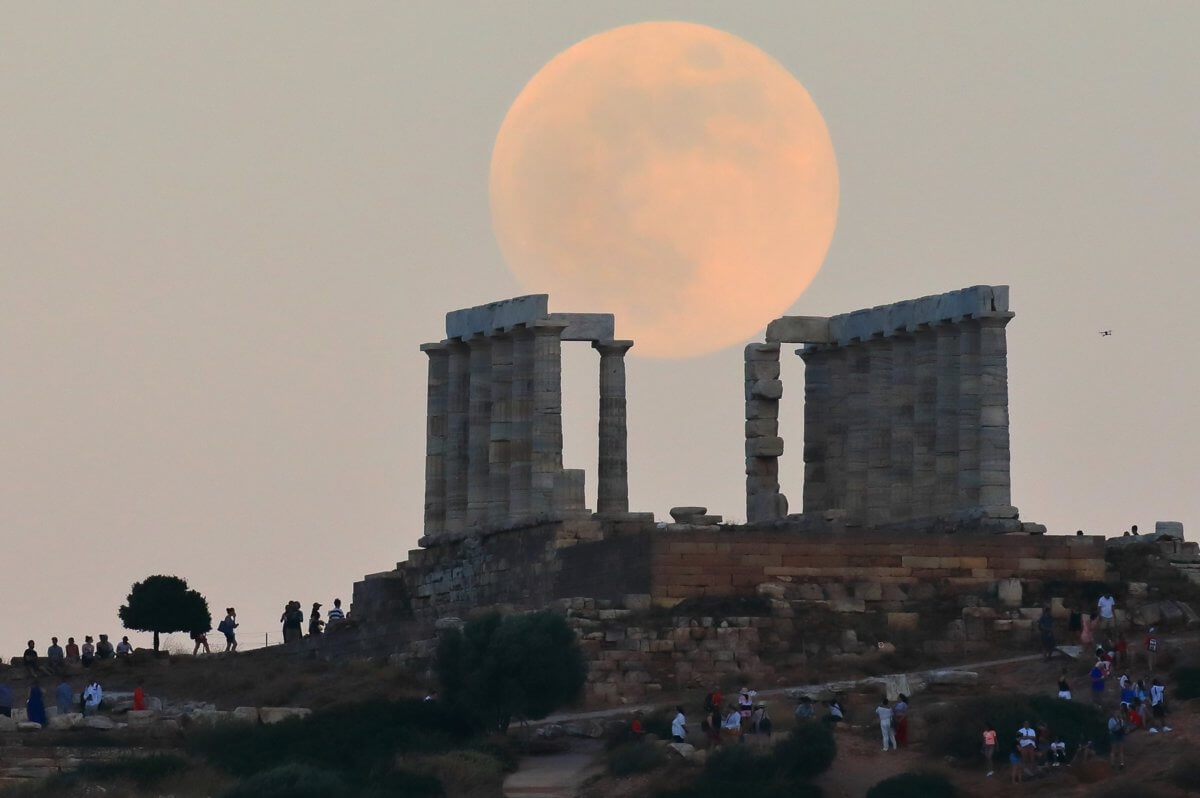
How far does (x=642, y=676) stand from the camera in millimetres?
87188

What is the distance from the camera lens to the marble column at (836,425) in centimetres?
10612

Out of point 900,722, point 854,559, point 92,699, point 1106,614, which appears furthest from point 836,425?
point 900,722

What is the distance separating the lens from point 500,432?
101m

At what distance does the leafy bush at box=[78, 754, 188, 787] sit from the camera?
7750 cm

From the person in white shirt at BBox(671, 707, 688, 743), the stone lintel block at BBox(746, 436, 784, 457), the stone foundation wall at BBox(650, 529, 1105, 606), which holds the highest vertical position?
the stone lintel block at BBox(746, 436, 784, 457)

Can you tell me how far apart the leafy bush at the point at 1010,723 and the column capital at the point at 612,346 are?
80.8 feet

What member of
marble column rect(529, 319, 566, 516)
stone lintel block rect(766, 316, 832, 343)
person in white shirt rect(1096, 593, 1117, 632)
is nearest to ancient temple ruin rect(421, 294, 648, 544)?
marble column rect(529, 319, 566, 516)

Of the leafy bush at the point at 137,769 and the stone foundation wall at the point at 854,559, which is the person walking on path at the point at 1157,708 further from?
the leafy bush at the point at 137,769

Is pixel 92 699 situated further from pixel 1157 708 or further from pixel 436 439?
pixel 1157 708

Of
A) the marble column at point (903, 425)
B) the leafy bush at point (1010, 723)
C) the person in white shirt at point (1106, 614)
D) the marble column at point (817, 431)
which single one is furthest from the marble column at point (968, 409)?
the leafy bush at point (1010, 723)

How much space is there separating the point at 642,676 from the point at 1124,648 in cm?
1018

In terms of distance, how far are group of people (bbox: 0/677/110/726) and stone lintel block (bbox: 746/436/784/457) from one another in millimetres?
20304

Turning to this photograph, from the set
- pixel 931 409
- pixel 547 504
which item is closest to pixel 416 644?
pixel 547 504

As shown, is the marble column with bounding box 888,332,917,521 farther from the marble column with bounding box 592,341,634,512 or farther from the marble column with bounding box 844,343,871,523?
the marble column with bounding box 592,341,634,512
